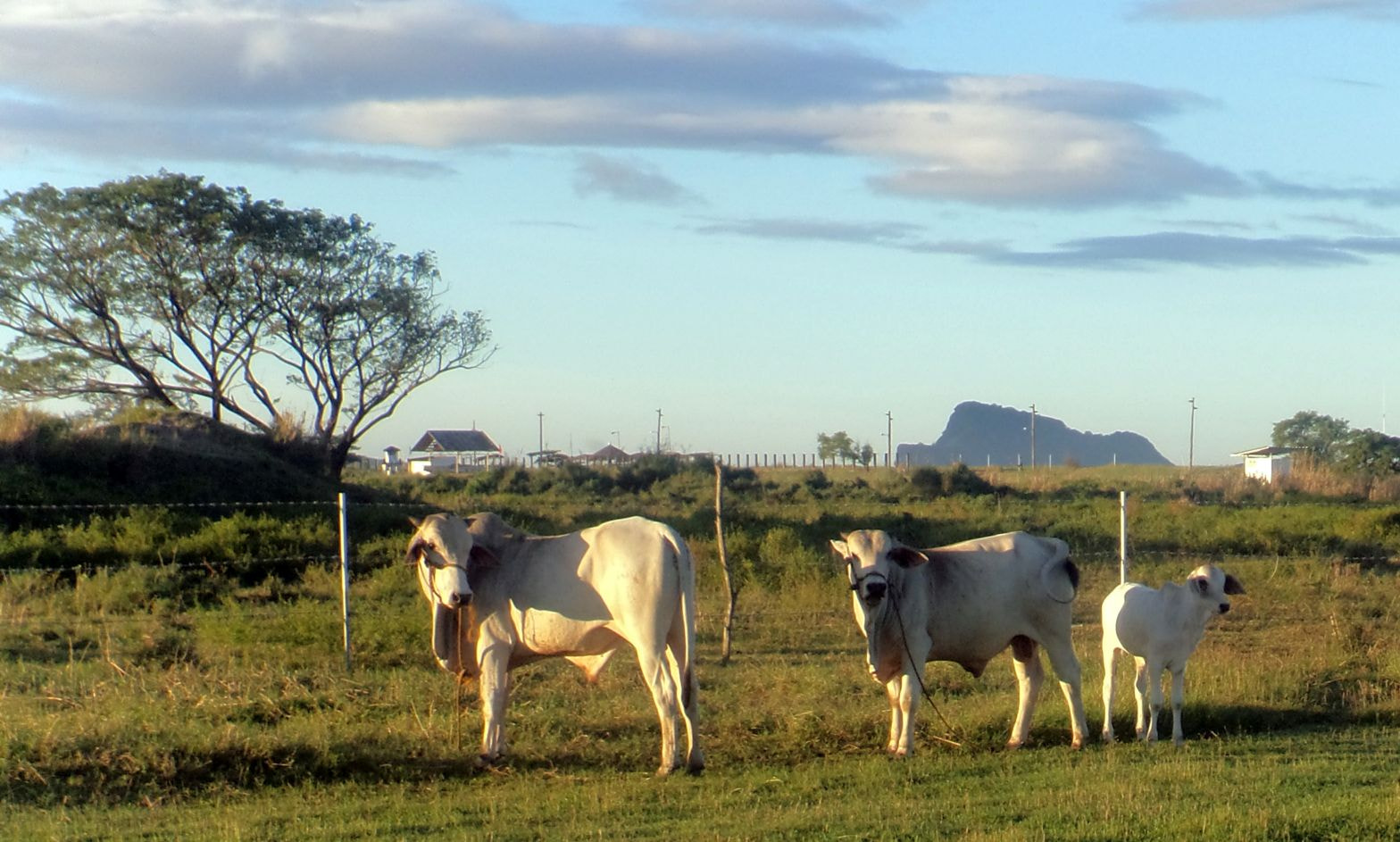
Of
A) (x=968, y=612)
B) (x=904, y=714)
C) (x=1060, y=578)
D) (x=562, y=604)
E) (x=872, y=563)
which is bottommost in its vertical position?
(x=904, y=714)

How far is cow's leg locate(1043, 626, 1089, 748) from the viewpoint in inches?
396

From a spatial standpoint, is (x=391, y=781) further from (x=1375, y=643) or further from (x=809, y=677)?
(x=1375, y=643)

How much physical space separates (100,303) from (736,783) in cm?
3537

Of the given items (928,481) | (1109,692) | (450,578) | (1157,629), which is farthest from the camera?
(928,481)

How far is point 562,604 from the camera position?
31.8ft

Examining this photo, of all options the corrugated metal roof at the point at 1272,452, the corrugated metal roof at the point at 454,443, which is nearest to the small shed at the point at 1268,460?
the corrugated metal roof at the point at 1272,452

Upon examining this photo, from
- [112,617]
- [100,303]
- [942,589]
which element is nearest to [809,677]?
[942,589]

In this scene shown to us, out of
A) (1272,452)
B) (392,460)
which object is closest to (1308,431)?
(1272,452)

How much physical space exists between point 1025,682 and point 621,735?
2843 mm

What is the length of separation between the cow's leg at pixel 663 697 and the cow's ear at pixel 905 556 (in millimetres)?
1742

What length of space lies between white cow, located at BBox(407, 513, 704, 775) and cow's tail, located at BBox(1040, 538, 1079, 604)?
248 centimetres

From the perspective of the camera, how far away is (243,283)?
41.7 meters

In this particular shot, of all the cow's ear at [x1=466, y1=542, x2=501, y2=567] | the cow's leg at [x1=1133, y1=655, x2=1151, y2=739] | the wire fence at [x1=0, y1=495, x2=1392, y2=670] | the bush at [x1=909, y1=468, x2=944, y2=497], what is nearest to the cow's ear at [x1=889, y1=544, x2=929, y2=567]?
the cow's leg at [x1=1133, y1=655, x2=1151, y2=739]

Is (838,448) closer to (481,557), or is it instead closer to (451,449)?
(451,449)
